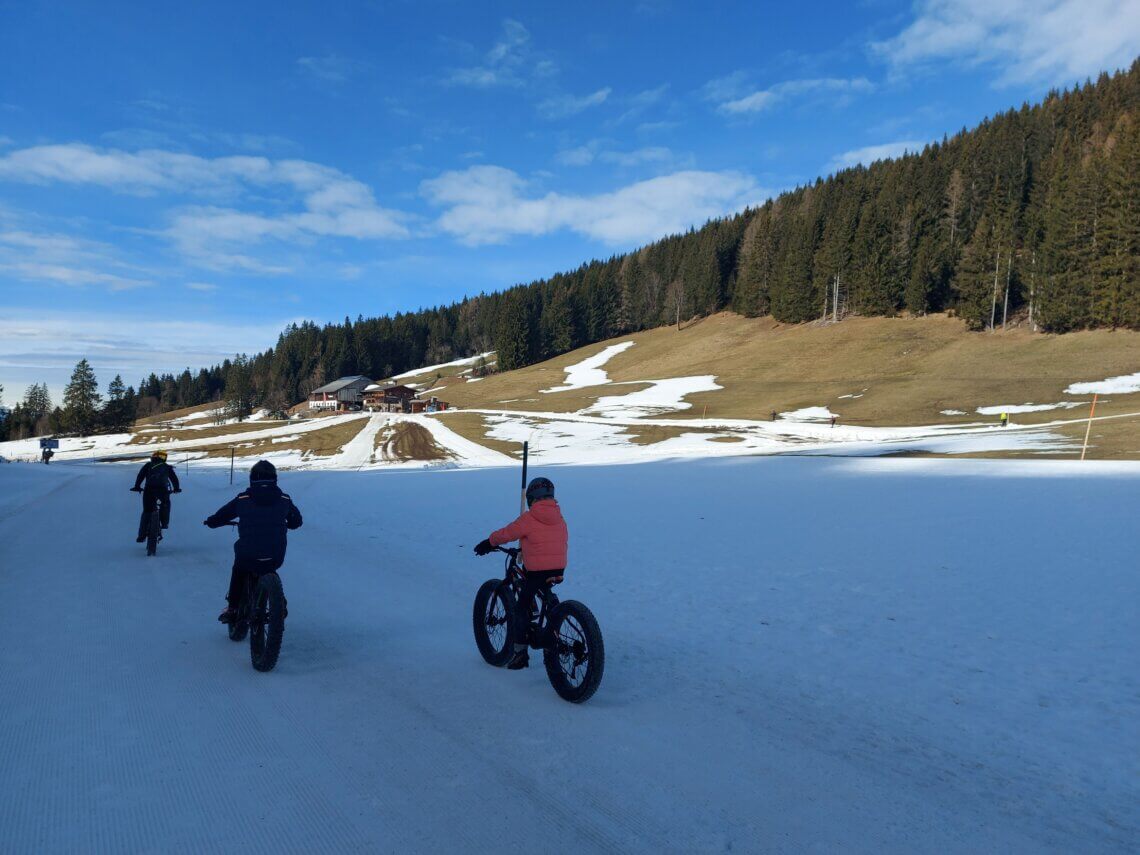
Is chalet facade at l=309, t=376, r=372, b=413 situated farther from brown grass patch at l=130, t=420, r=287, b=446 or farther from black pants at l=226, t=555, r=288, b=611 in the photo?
black pants at l=226, t=555, r=288, b=611

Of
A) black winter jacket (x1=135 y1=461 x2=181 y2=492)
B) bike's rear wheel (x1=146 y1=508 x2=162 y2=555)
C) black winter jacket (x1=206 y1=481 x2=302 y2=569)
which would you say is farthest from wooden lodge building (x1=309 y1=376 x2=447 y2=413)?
black winter jacket (x1=206 y1=481 x2=302 y2=569)

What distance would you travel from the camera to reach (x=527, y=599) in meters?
6.30

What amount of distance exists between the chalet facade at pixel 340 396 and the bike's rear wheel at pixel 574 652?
130 meters

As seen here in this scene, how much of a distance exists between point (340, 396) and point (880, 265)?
10158 cm

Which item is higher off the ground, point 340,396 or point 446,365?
point 446,365

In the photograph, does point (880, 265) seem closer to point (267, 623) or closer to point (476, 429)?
point (476, 429)

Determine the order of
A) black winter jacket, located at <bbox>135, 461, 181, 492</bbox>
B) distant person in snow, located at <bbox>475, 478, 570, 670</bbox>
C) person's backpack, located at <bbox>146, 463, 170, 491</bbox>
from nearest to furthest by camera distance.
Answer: distant person in snow, located at <bbox>475, 478, 570, 670</bbox> → person's backpack, located at <bbox>146, 463, 170, 491</bbox> → black winter jacket, located at <bbox>135, 461, 181, 492</bbox>

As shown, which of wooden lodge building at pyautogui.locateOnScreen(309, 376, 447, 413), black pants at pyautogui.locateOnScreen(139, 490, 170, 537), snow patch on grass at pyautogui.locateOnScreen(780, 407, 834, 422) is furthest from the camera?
wooden lodge building at pyautogui.locateOnScreen(309, 376, 447, 413)

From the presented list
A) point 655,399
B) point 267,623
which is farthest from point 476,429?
point 267,623

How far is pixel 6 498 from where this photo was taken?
2270 cm

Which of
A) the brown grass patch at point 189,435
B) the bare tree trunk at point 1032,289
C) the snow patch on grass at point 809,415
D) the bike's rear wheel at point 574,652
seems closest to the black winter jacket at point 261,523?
the bike's rear wheel at point 574,652

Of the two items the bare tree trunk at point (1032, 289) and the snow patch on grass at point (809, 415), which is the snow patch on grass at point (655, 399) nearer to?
the snow patch on grass at point (809, 415)

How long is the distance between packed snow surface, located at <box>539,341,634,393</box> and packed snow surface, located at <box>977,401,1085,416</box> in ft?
185

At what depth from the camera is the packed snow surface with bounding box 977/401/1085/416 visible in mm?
48844
